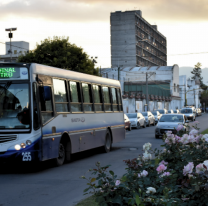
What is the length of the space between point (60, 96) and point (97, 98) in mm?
3532

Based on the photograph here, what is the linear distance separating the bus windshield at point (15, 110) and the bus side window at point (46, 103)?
1.52ft

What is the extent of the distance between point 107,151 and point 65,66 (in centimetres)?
2645

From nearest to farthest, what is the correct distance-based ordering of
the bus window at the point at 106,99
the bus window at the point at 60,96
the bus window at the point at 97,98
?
the bus window at the point at 60,96
the bus window at the point at 97,98
the bus window at the point at 106,99

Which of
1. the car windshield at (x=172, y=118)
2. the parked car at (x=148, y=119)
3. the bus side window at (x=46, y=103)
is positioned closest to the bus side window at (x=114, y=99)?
the bus side window at (x=46, y=103)

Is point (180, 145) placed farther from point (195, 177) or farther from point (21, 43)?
point (21, 43)

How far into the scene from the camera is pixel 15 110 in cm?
1147

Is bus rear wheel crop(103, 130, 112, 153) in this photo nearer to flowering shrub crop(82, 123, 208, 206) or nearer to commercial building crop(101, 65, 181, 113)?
flowering shrub crop(82, 123, 208, 206)

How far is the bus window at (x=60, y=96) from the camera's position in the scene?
13.0 metres

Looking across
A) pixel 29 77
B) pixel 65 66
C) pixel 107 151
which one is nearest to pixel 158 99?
pixel 65 66

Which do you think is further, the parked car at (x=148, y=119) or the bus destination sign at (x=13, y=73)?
the parked car at (x=148, y=119)

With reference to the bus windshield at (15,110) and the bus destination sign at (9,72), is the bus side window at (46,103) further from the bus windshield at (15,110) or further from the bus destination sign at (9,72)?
the bus destination sign at (9,72)

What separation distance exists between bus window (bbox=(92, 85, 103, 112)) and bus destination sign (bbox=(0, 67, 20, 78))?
16.5ft

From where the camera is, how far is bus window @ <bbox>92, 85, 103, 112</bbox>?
16375 mm

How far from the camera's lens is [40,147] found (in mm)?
11453
